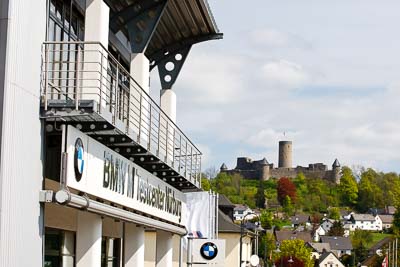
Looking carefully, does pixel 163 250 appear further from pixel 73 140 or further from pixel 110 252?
pixel 73 140

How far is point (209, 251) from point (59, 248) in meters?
4.45

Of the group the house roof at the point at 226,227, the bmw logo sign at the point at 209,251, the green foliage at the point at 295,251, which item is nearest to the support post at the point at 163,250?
the bmw logo sign at the point at 209,251

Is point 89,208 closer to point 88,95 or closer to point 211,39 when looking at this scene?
point 88,95

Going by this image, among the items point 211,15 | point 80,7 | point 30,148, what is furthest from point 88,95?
point 211,15

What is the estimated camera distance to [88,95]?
1360cm

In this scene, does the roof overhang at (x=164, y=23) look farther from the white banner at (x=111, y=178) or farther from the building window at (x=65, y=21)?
the white banner at (x=111, y=178)

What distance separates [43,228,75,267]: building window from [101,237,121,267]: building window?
4953mm

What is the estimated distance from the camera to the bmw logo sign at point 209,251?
18969mm

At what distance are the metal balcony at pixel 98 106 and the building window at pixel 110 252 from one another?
2.04 metres

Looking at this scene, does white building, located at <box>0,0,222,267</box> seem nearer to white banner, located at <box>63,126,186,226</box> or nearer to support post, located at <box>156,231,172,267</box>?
white banner, located at <box>63,126,186,226</box>

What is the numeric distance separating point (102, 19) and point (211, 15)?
959 centimetres

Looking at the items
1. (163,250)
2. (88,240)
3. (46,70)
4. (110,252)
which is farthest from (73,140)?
(163,250)

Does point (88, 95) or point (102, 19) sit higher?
point (102, 19)

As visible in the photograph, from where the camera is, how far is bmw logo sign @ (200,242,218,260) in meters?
19.0
